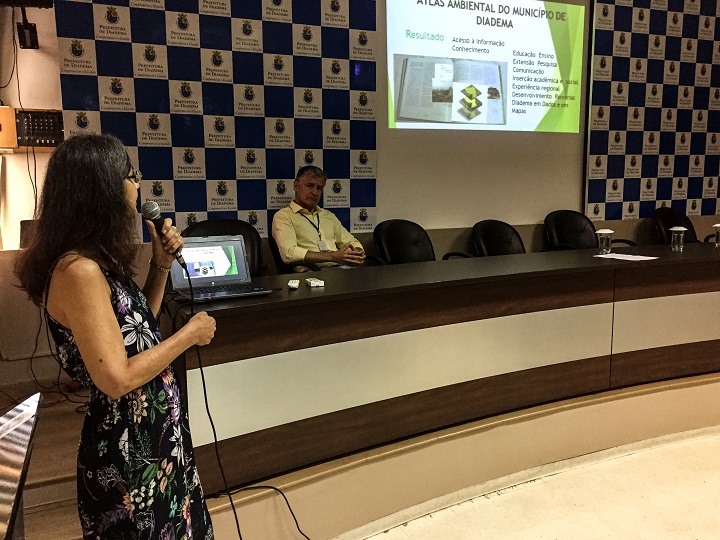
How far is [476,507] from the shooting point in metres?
2.42

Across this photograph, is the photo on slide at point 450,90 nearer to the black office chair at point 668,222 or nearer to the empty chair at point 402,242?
the empty chair at point 402,242

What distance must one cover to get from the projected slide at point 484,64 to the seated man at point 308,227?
0.92 meters

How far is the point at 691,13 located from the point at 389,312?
4.81 meters

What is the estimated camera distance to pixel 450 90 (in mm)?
4305

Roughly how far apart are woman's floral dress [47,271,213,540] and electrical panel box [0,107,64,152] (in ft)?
8.48

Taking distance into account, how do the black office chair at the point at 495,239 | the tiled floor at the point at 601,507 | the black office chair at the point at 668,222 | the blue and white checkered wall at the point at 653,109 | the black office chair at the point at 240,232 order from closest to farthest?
the tiled floor at the point at 601,507 → the black office chair at the point at 240,232 → the black office chair at the point at 495,239 → the blue and white checkered wall at the point at 653,109 → the black office chair at the point at 668,222

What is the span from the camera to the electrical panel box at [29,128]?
11.1 ft

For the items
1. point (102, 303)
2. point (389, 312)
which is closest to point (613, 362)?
point (389, 312)

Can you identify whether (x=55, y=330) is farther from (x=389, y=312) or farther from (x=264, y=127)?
(x=264, y=127)

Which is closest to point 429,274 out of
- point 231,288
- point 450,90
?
point 231,288

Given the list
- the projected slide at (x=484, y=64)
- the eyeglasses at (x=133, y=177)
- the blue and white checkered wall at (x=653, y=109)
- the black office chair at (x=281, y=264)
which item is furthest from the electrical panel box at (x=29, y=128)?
the blue and white checkered wall at (x=653, y=109)

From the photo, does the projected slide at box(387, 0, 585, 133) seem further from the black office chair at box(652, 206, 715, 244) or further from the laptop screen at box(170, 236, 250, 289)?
the laptop screen at box(170, 236, 250, 289)

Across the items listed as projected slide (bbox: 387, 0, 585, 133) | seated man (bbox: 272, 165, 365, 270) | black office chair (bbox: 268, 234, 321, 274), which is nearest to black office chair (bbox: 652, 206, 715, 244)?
projected slide (bbox: 387, 0, 585, 133)

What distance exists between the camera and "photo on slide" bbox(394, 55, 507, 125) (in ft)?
13.8
